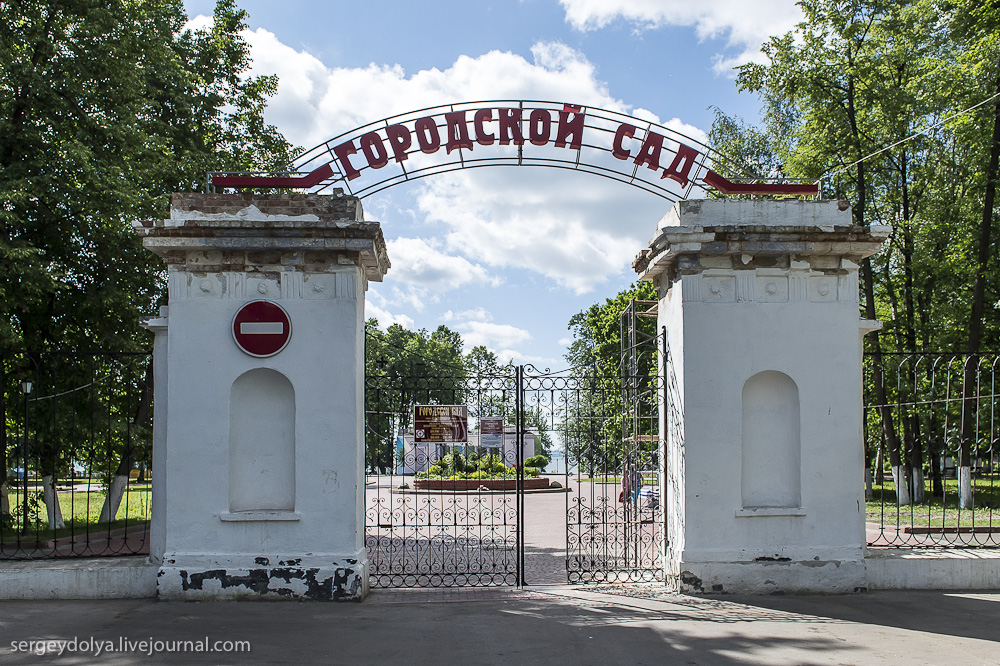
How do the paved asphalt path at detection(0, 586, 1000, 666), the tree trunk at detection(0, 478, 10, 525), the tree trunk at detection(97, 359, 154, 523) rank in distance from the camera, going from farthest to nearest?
the tree trunk at detection(97, 359, 154, 523) < the tree trunk at detection(0, 478, 10, 525) < the paved asphalt path at detection(0, 586, 1000, 666)

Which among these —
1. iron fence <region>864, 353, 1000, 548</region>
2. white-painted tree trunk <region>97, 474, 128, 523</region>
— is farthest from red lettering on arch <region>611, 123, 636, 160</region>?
white-painted tree trunk <region>97, 474, 128, 523</region>

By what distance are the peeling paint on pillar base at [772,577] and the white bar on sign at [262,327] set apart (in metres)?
5.18

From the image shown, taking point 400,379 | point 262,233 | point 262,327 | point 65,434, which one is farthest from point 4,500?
point 262,233

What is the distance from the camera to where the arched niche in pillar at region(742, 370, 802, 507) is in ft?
30.3

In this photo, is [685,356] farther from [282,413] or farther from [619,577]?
[282,413]

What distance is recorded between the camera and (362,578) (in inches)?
346

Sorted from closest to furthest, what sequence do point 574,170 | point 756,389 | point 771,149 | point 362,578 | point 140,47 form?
1. point 362,578
2. point 756,389
3. point 574,170
4. point 140,47
5. point 771,149

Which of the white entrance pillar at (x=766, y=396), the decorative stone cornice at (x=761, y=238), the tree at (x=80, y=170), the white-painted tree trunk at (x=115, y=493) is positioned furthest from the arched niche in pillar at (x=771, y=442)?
the white-painted tree trunk at (x=115, y=493)

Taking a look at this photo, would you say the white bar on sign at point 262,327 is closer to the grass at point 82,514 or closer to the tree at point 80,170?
the grass at point 82,514

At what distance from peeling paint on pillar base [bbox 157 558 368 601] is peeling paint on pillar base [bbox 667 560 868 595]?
3685 millimetres

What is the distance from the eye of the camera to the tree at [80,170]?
1281 cm

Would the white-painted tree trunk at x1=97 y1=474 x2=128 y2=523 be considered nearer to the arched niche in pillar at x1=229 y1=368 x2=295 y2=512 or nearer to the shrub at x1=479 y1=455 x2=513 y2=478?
the shrub at x1=479 y1=455 x2=513 y2=478

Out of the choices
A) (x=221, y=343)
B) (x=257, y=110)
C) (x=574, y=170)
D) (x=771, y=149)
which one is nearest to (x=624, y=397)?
(x=574, y=170)

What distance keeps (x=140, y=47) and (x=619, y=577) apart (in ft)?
40.3
